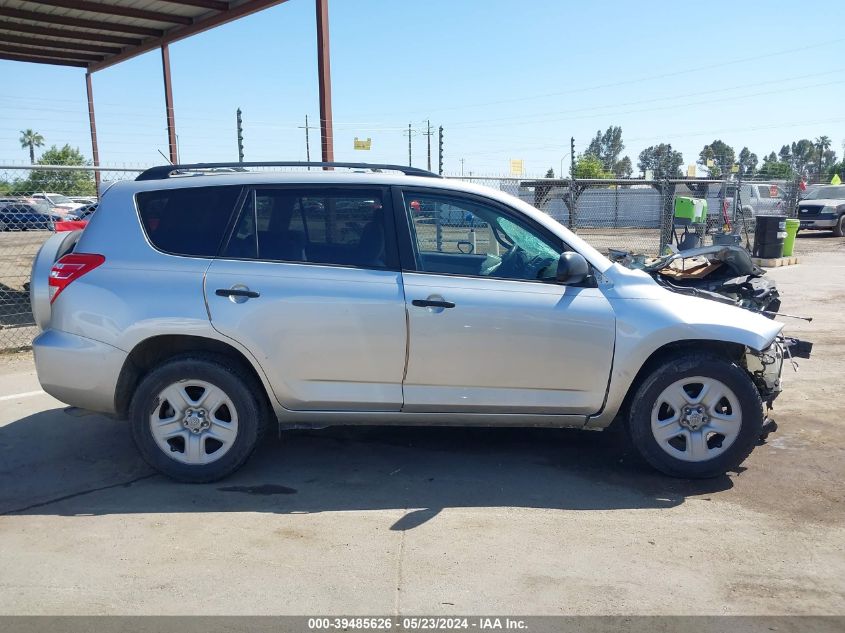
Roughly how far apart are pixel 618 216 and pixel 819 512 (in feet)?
40.9

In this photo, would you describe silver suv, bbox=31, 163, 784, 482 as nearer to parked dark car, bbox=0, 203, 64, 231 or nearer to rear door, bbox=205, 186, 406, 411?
rear door, bbox=205, 186, 406, 411

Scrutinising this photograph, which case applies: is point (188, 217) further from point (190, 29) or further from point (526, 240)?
point (190, 29)

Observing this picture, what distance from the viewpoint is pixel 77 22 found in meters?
13.4

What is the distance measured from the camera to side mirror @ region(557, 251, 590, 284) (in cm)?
410

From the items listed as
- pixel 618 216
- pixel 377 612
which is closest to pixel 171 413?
pixel 377 612

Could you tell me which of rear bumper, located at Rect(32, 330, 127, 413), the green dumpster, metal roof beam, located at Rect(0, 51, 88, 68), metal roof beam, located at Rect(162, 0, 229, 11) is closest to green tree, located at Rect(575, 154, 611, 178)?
the green dumpster

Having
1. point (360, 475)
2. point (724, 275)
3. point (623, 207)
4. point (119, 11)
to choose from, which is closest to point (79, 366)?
point (360, 475)

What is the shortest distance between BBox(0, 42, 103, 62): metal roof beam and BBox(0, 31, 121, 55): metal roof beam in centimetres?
39

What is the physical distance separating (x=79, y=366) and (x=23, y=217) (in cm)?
629

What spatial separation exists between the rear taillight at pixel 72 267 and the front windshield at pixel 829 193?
90.9 feet

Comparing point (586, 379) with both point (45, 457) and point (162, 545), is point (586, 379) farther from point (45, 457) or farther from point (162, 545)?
point (45, 457)

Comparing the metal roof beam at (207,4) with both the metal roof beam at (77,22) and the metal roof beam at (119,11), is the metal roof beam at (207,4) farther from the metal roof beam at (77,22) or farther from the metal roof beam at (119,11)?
the metal roof beam at (77,22)

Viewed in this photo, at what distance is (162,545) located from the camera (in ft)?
11.8

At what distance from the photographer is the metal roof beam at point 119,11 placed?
11.8 m
